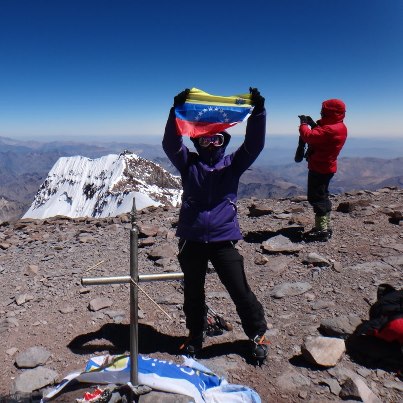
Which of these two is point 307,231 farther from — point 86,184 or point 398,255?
point 86,184

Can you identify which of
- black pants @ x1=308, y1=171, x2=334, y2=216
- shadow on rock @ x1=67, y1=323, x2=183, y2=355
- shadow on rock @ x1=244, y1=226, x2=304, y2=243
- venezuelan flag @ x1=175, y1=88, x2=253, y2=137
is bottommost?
shadow on rock @ x1=67, y1=323, x2=183, y2=355

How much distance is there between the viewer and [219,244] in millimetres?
4430

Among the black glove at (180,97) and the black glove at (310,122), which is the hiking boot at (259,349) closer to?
the black glove at (180,97)

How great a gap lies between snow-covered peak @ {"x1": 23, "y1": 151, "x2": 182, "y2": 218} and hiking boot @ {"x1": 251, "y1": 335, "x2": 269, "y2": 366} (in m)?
48.4

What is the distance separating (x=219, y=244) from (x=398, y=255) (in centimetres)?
495

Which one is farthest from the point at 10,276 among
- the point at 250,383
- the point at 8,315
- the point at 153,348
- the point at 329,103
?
the point at 329,103

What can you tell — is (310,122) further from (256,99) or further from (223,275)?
(223,275)

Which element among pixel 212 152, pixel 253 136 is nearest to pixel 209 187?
pixel 212 152

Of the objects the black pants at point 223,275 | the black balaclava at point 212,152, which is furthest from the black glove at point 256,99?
the black pants at point 223,275

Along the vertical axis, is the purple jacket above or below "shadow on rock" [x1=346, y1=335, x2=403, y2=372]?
above

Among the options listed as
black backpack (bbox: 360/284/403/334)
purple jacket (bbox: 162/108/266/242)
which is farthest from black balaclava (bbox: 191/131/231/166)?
black backpack (bbox: 360/284/403/334)

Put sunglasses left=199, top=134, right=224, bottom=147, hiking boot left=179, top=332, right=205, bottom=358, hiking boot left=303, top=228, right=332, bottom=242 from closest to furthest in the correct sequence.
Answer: sunglasses left=199, top=134, right=224, bottom=147
hiking boot left=179, top=332, right=205, bottom=358
hiking boot left=303, top=228, right=332, bottom=242

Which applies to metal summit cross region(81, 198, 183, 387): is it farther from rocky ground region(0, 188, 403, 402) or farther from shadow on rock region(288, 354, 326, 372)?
shadow on rock region(288, 354, 326, 372)

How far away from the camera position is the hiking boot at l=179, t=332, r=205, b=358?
16.1 ft
